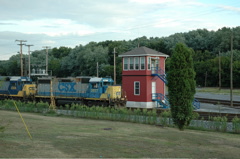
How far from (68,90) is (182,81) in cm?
2312

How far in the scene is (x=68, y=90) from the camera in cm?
3953

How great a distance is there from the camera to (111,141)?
15.6m

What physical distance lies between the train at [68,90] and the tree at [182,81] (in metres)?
16.3

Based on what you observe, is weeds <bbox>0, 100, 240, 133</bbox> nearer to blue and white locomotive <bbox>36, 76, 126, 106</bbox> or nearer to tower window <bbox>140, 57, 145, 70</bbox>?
blue and white locomotive <bbox>36, 76, 126, 106</bbox>

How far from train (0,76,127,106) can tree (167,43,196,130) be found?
16334 mm

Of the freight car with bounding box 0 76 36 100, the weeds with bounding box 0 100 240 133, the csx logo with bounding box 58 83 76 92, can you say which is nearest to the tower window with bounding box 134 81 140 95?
the csx logo with bounding box 58 83 76 92

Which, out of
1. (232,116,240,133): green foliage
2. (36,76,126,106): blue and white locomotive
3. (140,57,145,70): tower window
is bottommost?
(232,116,240,133): green foliage

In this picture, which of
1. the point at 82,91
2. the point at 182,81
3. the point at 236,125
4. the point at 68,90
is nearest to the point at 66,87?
the point at 68,90

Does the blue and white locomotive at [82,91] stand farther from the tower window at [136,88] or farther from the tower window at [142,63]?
the tower window at [142,63]

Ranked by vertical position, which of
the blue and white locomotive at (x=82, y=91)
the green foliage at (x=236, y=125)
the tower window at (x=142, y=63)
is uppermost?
the tower window at (x=142, y=63)

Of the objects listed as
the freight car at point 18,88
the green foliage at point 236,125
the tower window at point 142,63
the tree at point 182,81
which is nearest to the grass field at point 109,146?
the tree at point 182,81

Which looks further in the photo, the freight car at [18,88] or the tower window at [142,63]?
the freight car at [18,88]

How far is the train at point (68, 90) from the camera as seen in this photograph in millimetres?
36156

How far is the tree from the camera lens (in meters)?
19.0
